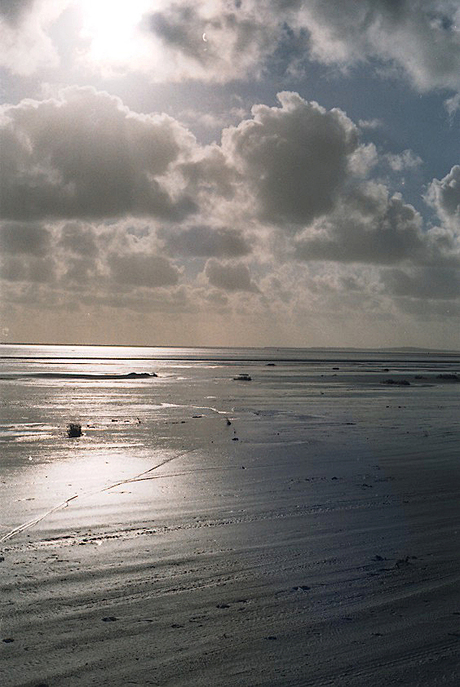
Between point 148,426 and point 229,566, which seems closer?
point 229,566

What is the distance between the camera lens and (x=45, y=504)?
513 inches

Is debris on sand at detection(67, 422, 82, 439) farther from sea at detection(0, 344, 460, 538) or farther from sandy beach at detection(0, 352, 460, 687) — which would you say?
sandy beach at detection(0, 352, 460, 687)

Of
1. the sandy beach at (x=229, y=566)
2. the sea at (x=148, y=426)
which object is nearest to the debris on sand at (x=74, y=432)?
the sea at (x=148, y=426)

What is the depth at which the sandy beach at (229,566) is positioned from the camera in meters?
6.46

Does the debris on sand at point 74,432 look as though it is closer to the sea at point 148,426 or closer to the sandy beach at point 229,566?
the sea at point 148,426

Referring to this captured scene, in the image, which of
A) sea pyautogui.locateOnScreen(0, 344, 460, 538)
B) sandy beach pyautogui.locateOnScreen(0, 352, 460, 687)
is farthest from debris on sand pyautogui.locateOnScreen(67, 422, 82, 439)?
sandy beach pyautogui.locateOnScreen(0, 352, 460, 687)

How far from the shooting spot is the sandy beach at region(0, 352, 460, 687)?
21.2 ft

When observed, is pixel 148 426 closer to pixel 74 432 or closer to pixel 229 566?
pixel 74 432

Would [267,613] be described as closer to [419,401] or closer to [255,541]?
[255,541]

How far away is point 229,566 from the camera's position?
30.4 feet

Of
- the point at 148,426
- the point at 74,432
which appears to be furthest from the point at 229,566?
the point at 148,426

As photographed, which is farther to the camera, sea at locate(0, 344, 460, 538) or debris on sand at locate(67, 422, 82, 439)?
debris on sand at locate(67, 422, 82, 439)

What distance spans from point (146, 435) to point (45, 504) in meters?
11.6

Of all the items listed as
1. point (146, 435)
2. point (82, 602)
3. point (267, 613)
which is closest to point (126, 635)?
point (82, 602)
